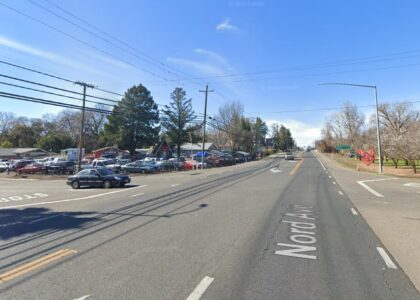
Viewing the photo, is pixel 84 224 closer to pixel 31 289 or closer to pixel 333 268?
pixel 31 289

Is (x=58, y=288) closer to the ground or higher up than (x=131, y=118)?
closer to the ground

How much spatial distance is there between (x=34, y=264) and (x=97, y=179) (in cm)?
1834

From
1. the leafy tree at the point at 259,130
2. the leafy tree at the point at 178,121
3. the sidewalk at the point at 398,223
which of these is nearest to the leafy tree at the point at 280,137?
the leafy tree at the point at 259,130

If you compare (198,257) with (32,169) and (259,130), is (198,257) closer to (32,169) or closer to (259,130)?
(32,169)

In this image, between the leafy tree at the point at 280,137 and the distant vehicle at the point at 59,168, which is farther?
the leafy tree at the point at 280,137

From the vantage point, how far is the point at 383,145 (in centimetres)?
5038

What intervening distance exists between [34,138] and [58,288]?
119 m

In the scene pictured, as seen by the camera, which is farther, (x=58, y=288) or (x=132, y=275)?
(x=132, y=275)

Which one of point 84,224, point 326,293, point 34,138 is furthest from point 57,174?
point 34,138

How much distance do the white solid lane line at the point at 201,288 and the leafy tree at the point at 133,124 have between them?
64.4m

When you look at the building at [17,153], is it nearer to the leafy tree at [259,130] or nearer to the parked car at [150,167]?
the parked car at [150,167]

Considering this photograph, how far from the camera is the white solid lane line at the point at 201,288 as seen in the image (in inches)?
183

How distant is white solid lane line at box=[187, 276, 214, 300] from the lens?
4.64m

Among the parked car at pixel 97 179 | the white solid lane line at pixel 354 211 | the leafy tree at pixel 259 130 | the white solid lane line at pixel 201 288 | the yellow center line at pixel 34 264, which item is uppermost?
the leafy tree at pixel 259 130
